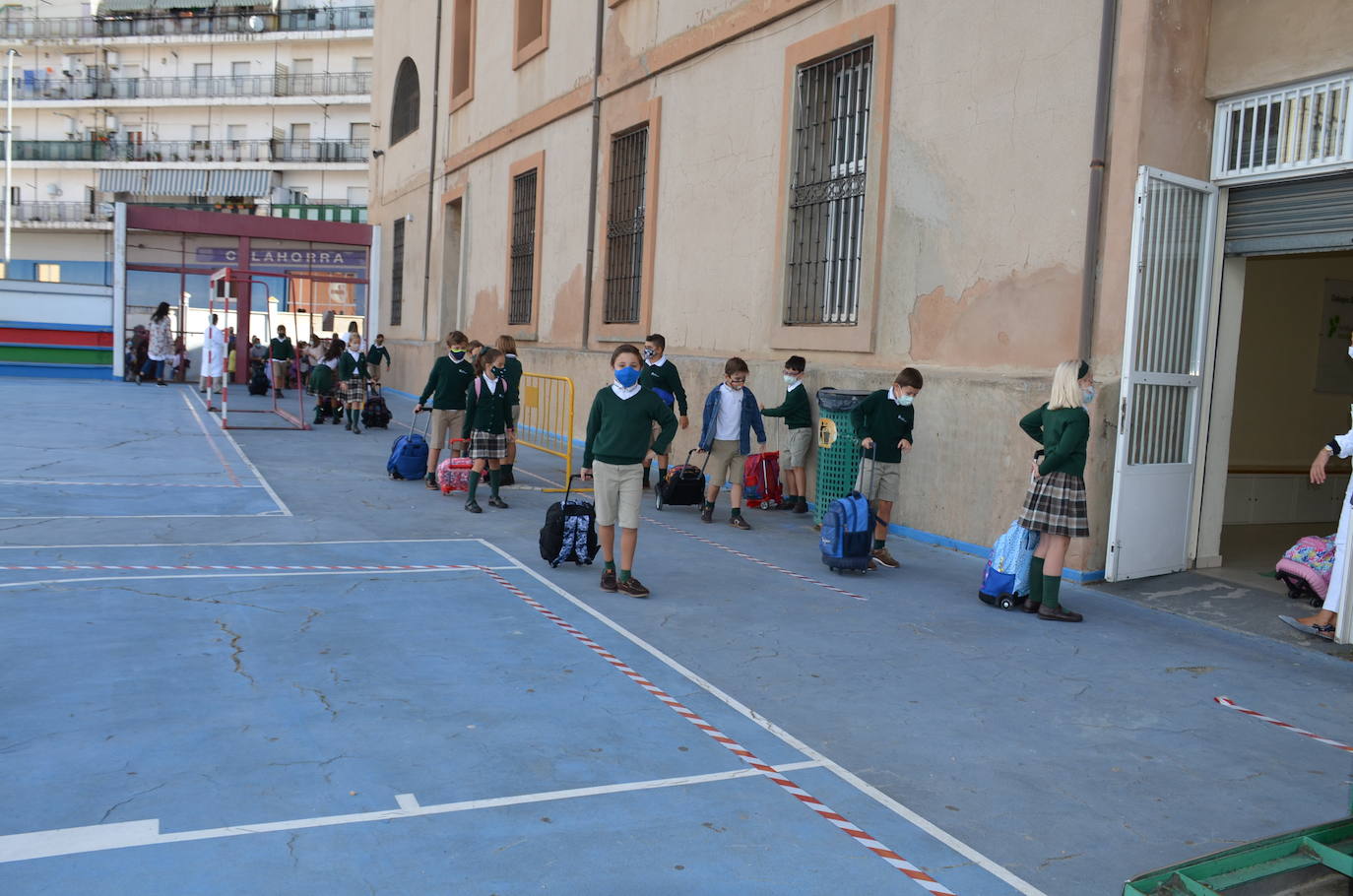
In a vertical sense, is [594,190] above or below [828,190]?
above

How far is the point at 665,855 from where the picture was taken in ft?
13.5

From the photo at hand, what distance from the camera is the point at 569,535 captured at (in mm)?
9258

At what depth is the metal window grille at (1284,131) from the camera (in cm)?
840

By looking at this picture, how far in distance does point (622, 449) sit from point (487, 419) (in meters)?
3.95

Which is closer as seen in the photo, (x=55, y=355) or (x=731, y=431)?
(x=731, y=431)

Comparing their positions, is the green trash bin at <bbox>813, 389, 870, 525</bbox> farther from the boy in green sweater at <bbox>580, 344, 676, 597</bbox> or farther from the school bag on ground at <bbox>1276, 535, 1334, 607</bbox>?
the school bag on ground at <bbox>1276, 535, 1334, 607</bbox>

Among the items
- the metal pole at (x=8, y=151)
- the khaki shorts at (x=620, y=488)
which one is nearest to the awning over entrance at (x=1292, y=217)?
the khaki shorts at (x=620, y=488)

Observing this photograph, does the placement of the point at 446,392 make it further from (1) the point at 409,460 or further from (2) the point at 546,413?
(2) the point at 546,413

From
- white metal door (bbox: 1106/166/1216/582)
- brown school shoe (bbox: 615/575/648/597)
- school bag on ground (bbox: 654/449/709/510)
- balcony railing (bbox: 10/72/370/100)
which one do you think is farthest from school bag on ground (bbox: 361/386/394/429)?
balcony railing (bbox: 10/72/370/100)

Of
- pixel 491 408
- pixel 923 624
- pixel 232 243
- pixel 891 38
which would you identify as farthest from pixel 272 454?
pixel 232 243

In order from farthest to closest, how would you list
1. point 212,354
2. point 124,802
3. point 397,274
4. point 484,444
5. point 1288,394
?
1. point 397,274
2. point 212,354
3. point 1288,394
4. point 484,444
5. point 124,802

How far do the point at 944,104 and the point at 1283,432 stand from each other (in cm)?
565

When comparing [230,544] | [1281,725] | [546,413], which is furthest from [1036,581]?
[546,413]

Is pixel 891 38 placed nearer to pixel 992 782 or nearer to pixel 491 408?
pixel 491 408
